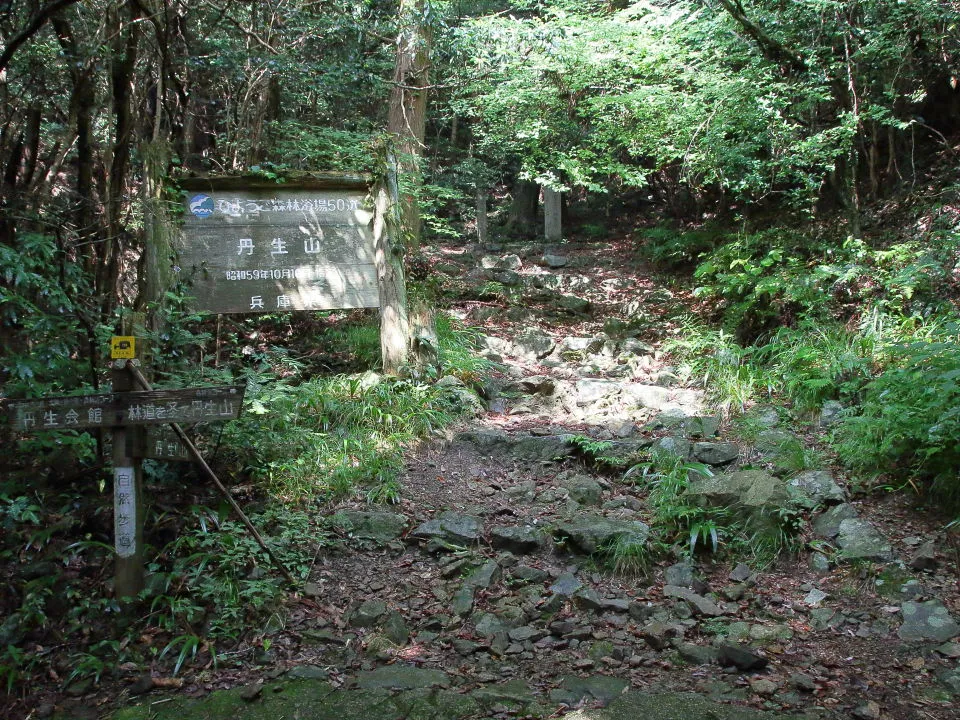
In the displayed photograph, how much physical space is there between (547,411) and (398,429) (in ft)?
6.63

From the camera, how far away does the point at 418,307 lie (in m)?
7.82

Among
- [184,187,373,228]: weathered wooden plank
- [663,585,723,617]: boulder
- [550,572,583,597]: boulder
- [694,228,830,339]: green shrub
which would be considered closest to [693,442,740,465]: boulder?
[663,585,723,617]: boulder

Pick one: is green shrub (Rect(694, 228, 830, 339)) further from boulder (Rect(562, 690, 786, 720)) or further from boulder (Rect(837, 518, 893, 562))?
boulder (Rect(562, 690, 786, 720))

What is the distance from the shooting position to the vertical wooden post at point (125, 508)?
3980 mm

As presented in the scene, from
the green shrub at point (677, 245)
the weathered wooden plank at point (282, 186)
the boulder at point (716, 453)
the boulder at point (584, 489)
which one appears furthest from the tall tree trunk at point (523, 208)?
the boulder at point (584, 489)

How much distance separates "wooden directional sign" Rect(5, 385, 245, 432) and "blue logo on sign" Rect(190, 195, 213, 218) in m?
3.00

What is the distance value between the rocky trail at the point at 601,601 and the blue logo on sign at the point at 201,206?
124 inches

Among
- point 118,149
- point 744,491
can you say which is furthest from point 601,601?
point 118,149

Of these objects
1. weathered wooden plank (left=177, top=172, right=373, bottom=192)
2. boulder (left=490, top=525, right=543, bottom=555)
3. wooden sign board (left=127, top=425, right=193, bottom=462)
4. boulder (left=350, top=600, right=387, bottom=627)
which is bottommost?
boulder (left=350, top=600, right=387, bottom=627)

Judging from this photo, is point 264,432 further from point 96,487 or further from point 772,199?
point 772,199

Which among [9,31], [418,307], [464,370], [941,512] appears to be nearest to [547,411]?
[464,370]

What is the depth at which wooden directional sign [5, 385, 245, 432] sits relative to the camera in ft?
12.6

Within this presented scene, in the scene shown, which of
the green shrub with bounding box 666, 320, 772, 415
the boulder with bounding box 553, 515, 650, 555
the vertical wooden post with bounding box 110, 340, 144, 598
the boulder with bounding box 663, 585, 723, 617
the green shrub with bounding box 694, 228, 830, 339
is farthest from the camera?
the green shrub with bounding box 694, 228, 830, 339

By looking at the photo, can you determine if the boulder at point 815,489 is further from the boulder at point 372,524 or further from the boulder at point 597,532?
the boulder at point 372,524
